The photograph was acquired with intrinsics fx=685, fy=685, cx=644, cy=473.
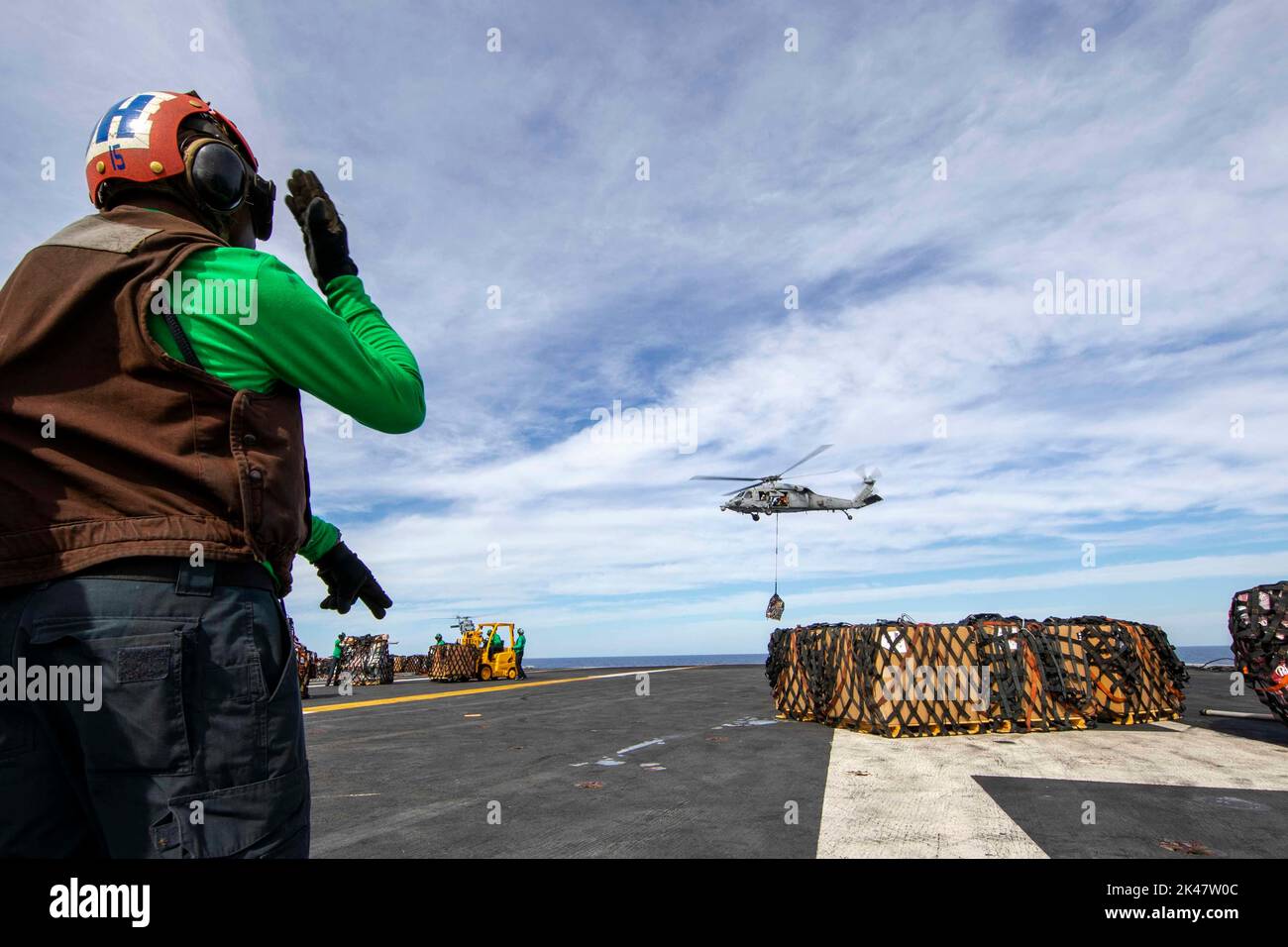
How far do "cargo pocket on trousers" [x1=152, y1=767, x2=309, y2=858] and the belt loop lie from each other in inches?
14.8

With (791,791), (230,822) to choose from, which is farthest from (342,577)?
(791,791)

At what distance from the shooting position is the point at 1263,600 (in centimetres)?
717

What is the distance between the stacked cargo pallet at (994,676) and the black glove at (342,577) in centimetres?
825

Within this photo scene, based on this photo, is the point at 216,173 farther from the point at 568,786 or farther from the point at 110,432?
the point at 568,786

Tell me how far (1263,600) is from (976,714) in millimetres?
3345

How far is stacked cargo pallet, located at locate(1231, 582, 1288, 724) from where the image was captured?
7.05m

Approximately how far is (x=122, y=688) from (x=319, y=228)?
Result: 1.21m

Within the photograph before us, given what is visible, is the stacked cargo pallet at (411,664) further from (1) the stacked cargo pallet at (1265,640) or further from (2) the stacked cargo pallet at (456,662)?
(1) the stacked cargo pallet at (1265,640)

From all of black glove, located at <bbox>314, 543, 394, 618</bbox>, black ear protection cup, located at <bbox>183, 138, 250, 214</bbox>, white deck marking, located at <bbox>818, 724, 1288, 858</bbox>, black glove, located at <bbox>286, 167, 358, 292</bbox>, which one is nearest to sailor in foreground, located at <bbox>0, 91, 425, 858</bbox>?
black ear protection cup, located at <bbox>183, 138, 250, 214</bbox>

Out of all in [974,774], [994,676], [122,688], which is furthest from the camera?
[994,676]

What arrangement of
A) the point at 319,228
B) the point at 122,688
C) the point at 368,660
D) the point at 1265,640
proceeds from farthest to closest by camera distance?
1. the point at 368,660
2. the point at 1265,640
3. the point at 319,228
4. the point at 122,688

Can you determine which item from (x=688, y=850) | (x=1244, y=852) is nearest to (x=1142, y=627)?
(x=1244, y=852)

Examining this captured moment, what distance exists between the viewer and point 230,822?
1.30 metres

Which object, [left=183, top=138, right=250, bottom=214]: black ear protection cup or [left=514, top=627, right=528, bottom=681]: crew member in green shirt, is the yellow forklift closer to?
[left=514, top=627, right=528, bottom=681]: crew member in green shirt
